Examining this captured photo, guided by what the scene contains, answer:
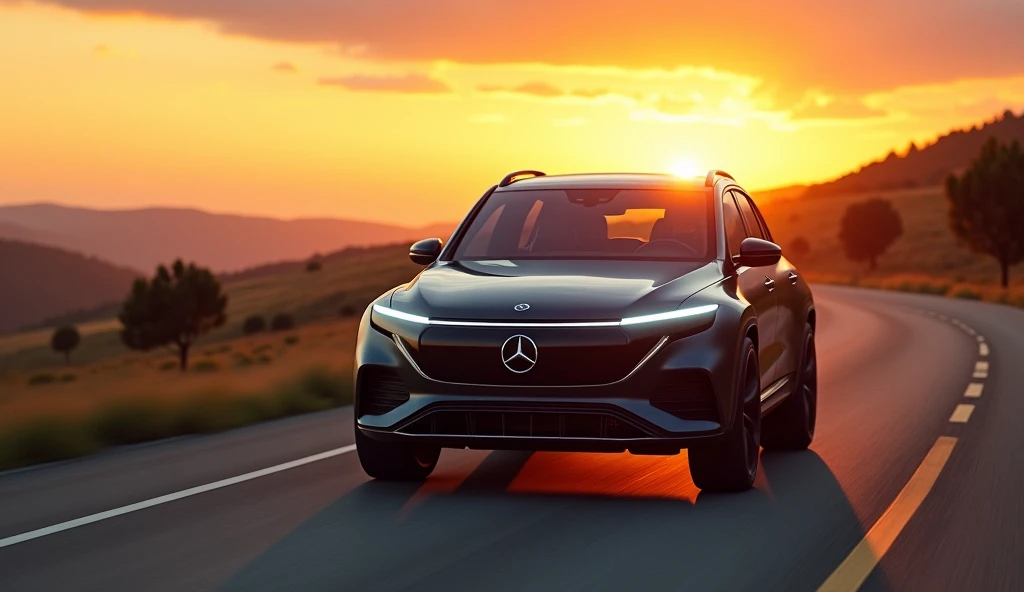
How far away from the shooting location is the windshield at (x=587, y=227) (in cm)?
796

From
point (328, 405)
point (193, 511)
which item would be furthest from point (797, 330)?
point (328, 405)

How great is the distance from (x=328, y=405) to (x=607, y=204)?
19.2ft

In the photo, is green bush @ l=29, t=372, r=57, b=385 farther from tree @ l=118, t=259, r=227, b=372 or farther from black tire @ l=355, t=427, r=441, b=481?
black tire @ l=355, t=427, r=441, b=481

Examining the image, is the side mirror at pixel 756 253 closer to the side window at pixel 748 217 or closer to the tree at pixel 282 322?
the side window at pixel 748 217

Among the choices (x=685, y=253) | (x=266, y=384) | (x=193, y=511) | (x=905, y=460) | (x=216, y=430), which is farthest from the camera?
(x=266, y=384)

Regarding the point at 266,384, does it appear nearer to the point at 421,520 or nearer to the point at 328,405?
the point at 328,405

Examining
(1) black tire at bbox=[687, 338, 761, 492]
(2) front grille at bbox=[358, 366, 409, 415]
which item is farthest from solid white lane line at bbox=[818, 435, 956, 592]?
(2) front grille at bbox=[358, 366, 409, 415]

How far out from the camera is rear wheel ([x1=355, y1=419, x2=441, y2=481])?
292 inches

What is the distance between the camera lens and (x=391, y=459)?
7.49 meters

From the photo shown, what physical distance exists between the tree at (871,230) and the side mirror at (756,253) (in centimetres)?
10428

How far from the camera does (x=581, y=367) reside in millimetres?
6547

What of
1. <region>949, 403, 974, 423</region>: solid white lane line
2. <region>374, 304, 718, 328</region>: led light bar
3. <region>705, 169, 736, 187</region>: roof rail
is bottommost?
<region>949, 403, 974, 423</region>: solid white lane line

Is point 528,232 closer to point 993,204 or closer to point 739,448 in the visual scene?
point 739,448

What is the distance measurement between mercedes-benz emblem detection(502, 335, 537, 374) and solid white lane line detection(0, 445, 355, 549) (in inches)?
85.1
